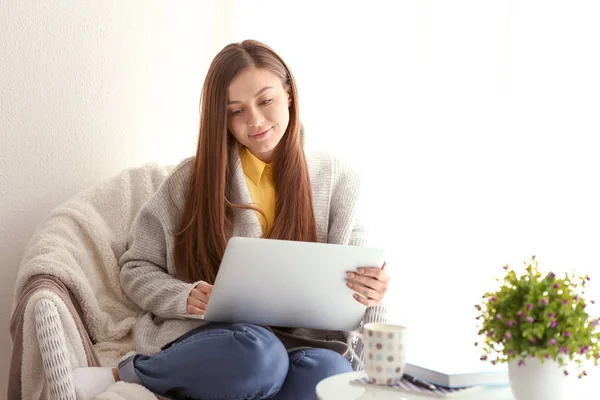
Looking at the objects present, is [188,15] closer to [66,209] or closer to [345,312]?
[66,209]

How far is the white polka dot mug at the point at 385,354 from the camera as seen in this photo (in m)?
1.18

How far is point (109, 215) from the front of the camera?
205cm

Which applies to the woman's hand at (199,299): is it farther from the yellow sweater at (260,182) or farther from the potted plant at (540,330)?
the potted plant at (540,330)

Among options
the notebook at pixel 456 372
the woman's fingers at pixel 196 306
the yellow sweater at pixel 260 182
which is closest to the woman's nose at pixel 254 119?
the yellow sweater at pixel 260 182

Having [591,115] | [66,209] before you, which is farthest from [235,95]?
[591,115]

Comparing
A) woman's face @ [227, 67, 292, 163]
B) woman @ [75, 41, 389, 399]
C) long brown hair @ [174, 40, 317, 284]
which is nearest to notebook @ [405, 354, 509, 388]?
woman @ [75, 41, 389, 399]

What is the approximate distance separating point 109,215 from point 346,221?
0.65 metres

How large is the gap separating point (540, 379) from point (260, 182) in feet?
3.40

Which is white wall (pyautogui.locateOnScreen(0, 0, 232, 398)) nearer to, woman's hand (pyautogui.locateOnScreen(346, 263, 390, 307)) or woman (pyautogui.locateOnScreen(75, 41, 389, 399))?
woman (pyautogui.locateOnScreen(75, 41, 389, 399))

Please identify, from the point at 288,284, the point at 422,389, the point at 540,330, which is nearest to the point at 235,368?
the point at 288,284

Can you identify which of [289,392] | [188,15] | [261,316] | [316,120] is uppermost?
[188,15]

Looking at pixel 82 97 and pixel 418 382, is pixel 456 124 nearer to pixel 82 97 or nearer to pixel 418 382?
pixel 82 97

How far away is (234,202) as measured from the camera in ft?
6.23

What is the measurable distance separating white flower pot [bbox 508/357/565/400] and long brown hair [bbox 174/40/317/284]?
0.84 metres
